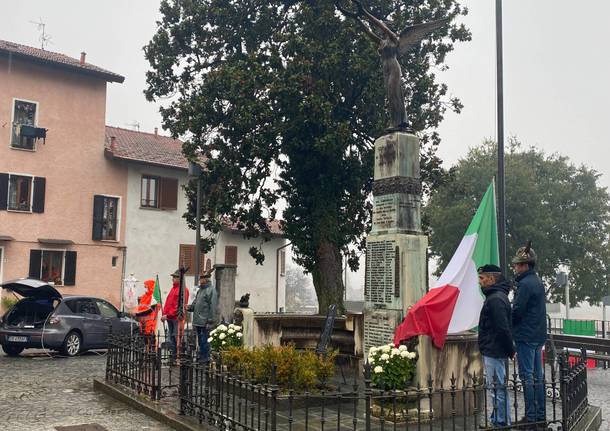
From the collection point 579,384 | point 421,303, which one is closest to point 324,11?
point 421,303

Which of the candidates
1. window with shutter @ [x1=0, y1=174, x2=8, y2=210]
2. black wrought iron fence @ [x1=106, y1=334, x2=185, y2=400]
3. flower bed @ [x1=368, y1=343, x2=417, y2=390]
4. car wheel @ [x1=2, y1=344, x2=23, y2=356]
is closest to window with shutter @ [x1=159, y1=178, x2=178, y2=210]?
window with shutter @ [x1=0, y1=174, x2=8, y2=210]

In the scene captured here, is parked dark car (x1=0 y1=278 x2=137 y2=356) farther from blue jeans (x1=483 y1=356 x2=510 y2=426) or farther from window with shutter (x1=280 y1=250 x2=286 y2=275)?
window with shutter (x1=280 y1=250 x2=286 y2=275)

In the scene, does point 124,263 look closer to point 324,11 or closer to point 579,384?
point 324,11

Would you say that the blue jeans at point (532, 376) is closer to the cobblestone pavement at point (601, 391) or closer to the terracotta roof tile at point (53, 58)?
the cobblestone pavement at point (601, 391)

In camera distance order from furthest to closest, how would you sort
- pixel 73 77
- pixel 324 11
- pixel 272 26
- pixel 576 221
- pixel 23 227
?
pixel 576 221
pixel 73 77
pixel 23 227
pixel 272 26
pixel 324 11

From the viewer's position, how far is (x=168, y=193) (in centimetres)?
3156

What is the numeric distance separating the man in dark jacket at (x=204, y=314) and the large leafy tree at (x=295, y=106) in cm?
802

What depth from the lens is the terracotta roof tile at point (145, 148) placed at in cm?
3039

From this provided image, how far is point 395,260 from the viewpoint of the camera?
9.38m

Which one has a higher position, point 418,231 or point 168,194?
point 168,194

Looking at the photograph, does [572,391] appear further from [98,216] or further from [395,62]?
[98,216]

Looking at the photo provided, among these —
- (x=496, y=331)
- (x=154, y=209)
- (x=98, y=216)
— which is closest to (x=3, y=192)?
(x=98, y=216)

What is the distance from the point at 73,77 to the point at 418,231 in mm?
23933

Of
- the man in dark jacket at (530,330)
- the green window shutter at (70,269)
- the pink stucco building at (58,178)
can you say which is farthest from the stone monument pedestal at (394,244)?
the green window shutter at (70,269)
